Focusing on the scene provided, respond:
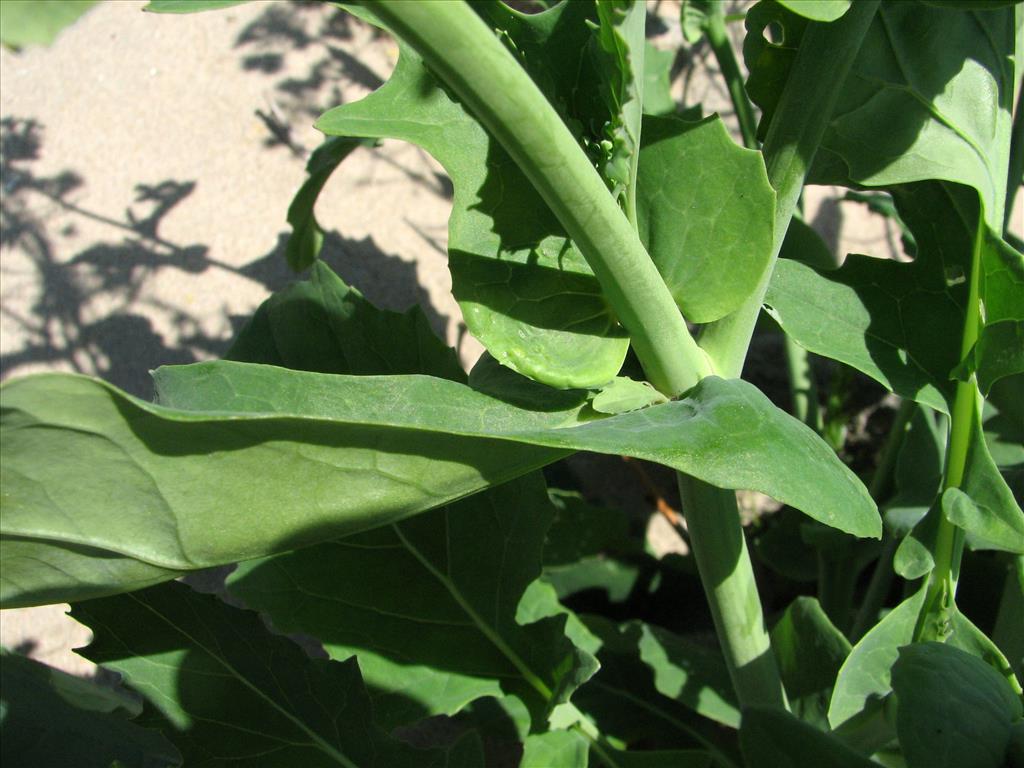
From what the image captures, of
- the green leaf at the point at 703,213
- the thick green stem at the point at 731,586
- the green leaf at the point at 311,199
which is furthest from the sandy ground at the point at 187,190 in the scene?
the green leaf at the point at 703,213

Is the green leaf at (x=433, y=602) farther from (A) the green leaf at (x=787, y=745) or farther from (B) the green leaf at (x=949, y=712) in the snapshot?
(B) the green leaf at (x=949, y=712)

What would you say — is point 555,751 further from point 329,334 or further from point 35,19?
point 35,19

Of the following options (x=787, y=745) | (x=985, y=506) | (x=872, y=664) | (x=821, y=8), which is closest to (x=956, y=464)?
(x=985, y=506)

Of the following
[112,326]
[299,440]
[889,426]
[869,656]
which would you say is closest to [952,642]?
[869,656]

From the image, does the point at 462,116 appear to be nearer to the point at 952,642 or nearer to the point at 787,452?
the point at 787,452

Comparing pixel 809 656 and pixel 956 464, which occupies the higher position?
pixel 956 464

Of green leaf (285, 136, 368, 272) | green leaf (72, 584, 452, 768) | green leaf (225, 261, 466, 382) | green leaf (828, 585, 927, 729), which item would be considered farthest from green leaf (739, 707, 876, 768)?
green leaf (285, 136, 368, 272)

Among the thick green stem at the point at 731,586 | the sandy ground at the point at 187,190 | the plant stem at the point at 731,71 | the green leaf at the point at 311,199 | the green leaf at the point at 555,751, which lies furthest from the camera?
the sandy ground at the point at 187,190
